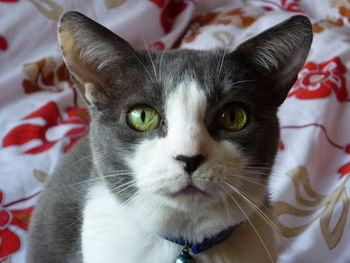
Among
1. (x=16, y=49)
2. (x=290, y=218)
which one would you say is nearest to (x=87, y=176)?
(x=290, y=218)

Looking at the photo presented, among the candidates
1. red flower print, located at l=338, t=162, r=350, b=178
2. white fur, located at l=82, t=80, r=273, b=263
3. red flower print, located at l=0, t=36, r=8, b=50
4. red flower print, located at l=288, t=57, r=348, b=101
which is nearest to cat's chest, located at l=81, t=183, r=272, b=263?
white fur, located at l=82, t=80, r=273, b=263

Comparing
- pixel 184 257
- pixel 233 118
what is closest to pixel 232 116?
pixel 233 118

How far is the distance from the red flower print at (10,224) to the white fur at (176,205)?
1.08 feet

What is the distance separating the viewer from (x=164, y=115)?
25.1 inches

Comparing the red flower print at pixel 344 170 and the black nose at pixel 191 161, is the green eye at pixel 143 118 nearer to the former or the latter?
the black nose at pixel 191 161

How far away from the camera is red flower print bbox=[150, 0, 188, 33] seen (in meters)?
1.54

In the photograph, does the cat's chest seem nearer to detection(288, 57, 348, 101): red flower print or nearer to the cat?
the cat

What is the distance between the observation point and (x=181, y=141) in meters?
0.59

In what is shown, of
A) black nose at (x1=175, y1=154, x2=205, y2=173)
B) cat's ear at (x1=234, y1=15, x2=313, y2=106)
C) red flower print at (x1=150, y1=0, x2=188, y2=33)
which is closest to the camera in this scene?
black nose at (x1=175, y1=154, x2=205, y2=173)

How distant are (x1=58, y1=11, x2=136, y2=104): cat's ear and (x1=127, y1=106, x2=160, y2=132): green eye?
0.25 ft

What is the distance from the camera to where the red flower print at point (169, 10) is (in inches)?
60.5

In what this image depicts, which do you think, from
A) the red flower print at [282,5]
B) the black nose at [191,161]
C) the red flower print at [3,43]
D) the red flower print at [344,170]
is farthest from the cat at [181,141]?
the red flower print at [282,5]

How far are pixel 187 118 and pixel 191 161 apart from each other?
7 centimetres

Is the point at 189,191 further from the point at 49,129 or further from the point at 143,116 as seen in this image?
the point at 49,129
